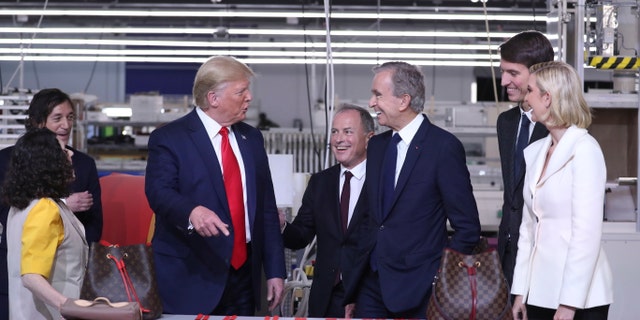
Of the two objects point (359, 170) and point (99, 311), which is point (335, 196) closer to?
point (359, 170)

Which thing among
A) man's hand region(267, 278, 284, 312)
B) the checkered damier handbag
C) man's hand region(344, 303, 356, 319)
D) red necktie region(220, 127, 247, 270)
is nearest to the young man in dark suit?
the checkered damier handbag

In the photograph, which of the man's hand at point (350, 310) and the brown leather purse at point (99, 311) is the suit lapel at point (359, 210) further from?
the brown leather purse at point (99, 311)

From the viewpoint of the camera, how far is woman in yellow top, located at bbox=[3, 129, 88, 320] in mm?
3031

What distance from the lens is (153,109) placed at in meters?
10.4

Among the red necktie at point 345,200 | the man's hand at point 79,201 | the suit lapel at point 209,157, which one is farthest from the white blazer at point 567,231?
the man's hand at point 79,201

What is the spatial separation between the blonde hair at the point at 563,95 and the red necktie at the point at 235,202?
1131 millimetres

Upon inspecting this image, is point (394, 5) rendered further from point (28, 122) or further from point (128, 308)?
point (128, 308)

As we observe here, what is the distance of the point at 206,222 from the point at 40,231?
22.8 inches

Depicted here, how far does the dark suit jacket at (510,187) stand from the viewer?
10.9 ft

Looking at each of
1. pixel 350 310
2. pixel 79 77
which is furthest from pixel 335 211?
pixel 79 77

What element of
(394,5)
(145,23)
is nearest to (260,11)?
(394,5)

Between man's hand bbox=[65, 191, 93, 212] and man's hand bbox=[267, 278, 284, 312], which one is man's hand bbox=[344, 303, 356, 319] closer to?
man's hand bbox=[267, 278, 284, 312]

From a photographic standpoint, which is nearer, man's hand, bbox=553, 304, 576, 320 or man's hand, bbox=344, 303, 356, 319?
man's hand, bbox=553, 304, 576, 320

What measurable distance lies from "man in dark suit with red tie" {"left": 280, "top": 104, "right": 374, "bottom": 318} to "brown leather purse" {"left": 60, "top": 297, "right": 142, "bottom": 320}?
3.57 ft
